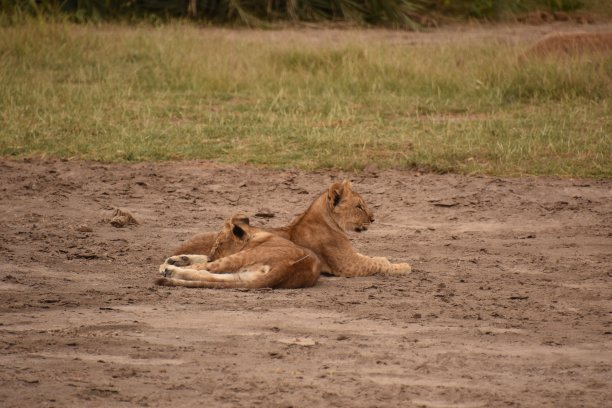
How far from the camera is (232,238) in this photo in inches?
256

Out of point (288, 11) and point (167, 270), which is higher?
point (288, 11)

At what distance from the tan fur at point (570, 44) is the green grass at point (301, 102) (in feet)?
1.09

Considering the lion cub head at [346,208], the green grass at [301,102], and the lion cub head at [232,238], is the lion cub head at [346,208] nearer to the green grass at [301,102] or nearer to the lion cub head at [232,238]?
the lion cub head at [232,238]

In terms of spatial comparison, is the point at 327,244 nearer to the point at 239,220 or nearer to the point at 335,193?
the point at 335,193

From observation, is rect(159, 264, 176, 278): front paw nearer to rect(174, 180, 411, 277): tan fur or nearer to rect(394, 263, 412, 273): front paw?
rect(174, 180, 411, 277): tan fur

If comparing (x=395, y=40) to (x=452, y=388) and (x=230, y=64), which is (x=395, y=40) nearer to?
(x=230, y=64)

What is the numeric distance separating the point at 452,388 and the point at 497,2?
17474mm

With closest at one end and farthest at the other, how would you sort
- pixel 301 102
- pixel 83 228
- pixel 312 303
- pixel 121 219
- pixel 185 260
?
pixel 312 303 < pixel 185 260 < pixel 83 228 < pixel 121 219 < pixel 301 102

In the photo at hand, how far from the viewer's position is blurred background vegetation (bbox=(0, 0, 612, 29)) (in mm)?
18500

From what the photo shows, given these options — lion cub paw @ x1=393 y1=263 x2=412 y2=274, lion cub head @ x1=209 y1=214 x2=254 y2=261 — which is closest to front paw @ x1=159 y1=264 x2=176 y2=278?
lion cub head @ x1=209 y1=214 x2=254 y2=261

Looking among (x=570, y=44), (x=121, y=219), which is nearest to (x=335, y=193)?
(x=121, y=219)

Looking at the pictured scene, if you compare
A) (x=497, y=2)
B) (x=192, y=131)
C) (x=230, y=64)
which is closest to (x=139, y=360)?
(x=192, y=131)

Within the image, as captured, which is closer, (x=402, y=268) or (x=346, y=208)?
(x=402, y=268)

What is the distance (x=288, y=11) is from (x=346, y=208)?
42.2ft
